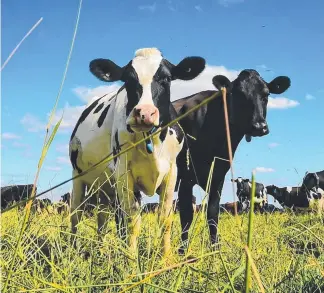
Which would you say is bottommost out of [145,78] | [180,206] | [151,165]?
[180,206]

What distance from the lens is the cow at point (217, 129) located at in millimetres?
6066

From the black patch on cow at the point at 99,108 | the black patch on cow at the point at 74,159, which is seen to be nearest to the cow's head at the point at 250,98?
the black patch on cow at the point at 99,108

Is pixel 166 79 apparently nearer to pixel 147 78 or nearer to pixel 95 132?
pixel 147 78

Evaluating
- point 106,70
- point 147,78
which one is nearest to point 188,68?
point 147,78

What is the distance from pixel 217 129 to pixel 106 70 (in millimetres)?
1834

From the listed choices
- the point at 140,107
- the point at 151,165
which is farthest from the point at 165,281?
the point at 151,165

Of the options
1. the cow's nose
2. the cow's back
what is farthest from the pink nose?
the cow's nose

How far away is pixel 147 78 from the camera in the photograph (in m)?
4.54

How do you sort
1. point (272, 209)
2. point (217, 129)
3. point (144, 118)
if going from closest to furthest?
point (144, 118), point (217, 129), point (272, 209)

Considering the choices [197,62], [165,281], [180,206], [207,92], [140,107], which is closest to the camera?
[165,281]

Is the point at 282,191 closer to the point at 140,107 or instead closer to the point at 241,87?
the point at 241,87

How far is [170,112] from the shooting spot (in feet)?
15.7

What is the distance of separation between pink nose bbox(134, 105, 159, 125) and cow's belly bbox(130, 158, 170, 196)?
723 mm

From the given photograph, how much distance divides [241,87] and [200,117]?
625mm
